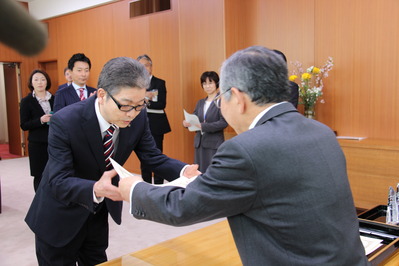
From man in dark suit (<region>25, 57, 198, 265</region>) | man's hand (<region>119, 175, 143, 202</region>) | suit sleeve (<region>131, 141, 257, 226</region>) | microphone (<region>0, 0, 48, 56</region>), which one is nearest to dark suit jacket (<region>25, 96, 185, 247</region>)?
man in dark suit (<region>25, 57, 198, 265</region>)

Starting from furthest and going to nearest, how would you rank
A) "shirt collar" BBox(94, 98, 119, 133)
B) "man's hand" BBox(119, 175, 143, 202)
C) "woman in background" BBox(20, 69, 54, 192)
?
"woman in background" BBox(20, 69, 54, 192)
"shirt collar" BBox(94, 98, 119, 133)
"man's hand" BBox(119, 175, 143, 202)

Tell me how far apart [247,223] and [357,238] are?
34 centimetres

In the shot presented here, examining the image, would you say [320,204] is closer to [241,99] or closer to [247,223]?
[247,223]

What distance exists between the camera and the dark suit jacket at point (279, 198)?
1.01 meters

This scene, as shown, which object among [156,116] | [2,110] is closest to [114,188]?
[2,110]

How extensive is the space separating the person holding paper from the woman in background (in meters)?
1.57

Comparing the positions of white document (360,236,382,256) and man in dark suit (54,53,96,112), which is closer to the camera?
white document (360,236,382,256)

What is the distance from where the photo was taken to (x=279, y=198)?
3.32 feet

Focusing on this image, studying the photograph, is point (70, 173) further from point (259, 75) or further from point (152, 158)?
point (259, 75)

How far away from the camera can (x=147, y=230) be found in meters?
3.87

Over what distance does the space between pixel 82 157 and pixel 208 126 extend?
283cm

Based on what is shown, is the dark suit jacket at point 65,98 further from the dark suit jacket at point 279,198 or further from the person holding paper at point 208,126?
the dark suit jacket at point 279,198

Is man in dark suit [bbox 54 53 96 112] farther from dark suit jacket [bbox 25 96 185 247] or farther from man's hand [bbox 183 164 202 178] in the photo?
man's hand [bbox 183 164 202 178]

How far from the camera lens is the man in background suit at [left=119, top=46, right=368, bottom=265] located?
1011 mm
